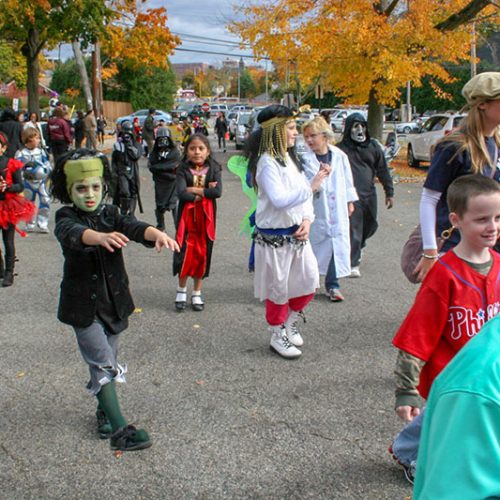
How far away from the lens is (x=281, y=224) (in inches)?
198

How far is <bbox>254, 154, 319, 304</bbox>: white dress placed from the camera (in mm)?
4871

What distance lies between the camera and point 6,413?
4246mm

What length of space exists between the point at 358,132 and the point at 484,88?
403cm

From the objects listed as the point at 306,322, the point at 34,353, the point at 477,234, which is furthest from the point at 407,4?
the point at 477,234

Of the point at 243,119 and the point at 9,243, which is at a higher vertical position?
the point at 243,119

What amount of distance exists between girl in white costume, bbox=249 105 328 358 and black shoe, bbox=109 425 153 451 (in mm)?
1628

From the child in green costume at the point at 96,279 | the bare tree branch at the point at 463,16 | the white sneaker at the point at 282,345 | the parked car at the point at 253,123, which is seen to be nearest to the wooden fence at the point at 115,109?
the parked car at the point at 253,123

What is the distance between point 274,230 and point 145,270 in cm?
341

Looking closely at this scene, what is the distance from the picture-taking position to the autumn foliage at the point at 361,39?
16.5 metres

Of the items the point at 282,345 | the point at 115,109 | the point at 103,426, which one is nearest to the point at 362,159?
the point at 282,345

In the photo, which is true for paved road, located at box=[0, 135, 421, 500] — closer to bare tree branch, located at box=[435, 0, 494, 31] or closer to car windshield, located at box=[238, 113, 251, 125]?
bare tree branch, located at box=[435, 0, 494, 31]

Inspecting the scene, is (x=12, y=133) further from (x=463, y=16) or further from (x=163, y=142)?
(x=463, y=16)

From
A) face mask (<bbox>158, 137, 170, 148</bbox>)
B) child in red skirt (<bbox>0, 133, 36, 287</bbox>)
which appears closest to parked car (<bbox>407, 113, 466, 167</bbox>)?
face mask (<bbox>158, 137, 170, 148</bbox>)

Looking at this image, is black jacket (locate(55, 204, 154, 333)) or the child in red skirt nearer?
black jacket (locate(55, 204, 154, 333))
